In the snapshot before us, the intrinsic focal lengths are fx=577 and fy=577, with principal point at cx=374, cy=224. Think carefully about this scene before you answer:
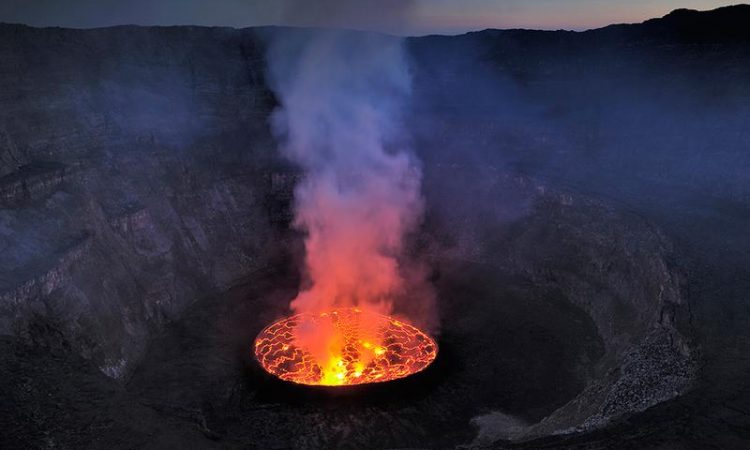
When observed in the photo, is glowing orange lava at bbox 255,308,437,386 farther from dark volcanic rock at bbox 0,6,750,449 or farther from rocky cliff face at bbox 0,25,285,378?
rocky cliff face at bbox 0,25,285,378

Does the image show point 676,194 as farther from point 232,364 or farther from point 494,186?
point 232,364

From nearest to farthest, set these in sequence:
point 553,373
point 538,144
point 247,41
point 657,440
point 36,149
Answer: point 657,440, point 553,373, point 36,149, point 538,144, point 247,41

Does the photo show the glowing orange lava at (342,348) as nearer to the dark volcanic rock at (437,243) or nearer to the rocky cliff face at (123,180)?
the dark volcanic rock at (437,243)

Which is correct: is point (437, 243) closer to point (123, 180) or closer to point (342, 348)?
point (342, 348)

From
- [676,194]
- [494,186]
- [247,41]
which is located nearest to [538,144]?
[494,186]

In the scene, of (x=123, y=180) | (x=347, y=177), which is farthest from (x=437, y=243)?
(x=123, y=180)

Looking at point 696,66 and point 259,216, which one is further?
point 696,66
